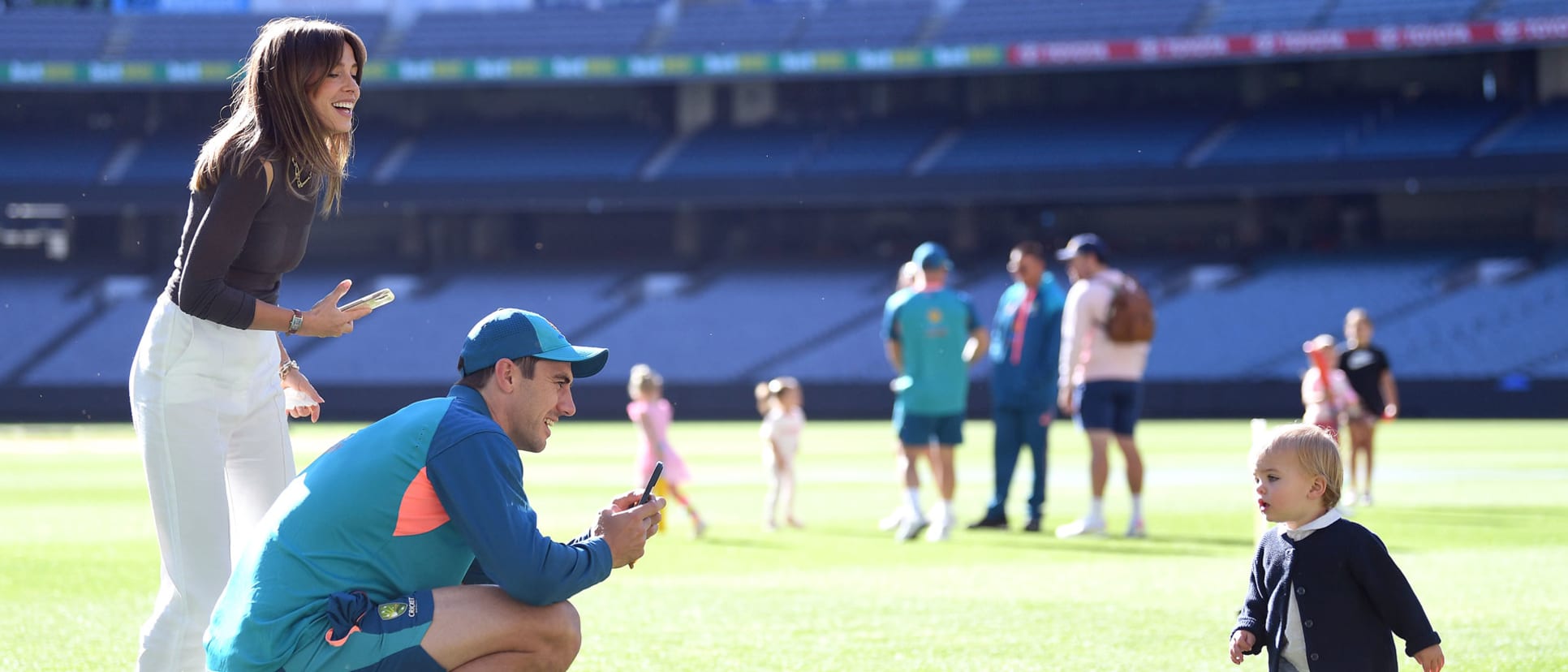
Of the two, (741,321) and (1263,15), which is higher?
(1263,15)

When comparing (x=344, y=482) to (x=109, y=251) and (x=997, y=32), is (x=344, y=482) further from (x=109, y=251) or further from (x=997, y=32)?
(x=109, y=251)

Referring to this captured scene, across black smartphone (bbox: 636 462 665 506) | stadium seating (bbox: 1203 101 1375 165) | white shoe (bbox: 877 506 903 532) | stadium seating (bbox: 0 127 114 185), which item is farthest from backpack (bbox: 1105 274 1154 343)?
stadium seating (bbox: 0 127 114 185)

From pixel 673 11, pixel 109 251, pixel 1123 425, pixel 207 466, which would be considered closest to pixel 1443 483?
pixel 1123 425

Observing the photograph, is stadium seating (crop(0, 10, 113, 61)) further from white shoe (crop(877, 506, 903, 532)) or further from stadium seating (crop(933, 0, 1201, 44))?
white shoe (crop(877, 506, 903, 532))

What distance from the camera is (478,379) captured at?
13.0ft

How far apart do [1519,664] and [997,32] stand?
39244 millimetres

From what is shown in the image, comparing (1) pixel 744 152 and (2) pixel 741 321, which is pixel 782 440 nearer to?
(2) pixel 741 321

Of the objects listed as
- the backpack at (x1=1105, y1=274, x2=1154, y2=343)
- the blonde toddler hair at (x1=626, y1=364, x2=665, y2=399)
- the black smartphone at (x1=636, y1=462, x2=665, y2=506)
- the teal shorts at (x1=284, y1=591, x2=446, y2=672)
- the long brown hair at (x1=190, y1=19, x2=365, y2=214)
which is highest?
the long brown hair at (x1=190, y1=19, x2=365, y2=214)

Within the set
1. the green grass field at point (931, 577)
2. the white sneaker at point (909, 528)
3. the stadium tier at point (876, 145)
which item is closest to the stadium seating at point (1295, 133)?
the stadium tier at point (876, 145)

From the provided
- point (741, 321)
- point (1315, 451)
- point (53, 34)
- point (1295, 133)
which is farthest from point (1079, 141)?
point (1315, 451)

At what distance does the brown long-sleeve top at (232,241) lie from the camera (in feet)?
14.7

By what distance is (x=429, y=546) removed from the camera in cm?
392

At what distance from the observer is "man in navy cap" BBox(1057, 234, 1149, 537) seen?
11.5 metres

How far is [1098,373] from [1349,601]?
287 inches
